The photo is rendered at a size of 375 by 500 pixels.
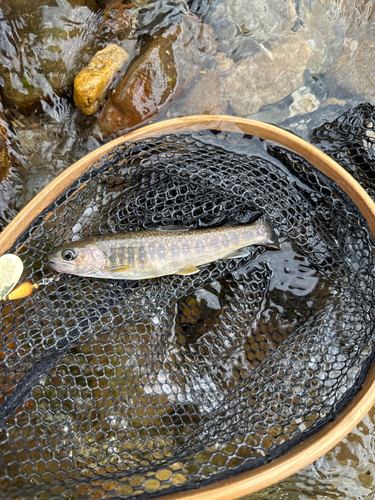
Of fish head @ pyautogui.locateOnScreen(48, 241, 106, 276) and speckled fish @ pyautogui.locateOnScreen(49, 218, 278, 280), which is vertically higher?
fish head @ pyautogui.locateOnScreen(48, 241, 106, 276)

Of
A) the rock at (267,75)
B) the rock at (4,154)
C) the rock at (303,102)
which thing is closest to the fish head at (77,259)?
the rock at (4,154)

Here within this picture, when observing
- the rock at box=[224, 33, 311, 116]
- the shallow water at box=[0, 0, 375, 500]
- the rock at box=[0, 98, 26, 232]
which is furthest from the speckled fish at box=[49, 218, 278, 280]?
the rock at box=[224, 33, 311, 116]

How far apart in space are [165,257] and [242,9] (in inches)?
113

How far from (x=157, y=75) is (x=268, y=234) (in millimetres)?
1925

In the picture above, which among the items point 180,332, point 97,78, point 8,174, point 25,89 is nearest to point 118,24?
point 97,78

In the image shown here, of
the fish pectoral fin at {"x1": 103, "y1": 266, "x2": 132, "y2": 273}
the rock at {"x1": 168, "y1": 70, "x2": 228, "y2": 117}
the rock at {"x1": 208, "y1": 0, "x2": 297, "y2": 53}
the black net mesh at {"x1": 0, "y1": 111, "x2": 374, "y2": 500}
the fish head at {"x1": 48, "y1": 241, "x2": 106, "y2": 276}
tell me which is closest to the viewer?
the black net mesh at {"x1": 0, "y1": 111, "x2": 374, "y2": 500}

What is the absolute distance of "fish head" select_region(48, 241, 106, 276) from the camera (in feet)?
8.35

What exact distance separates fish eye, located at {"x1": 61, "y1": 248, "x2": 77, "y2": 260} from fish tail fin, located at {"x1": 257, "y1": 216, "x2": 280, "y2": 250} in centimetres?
159

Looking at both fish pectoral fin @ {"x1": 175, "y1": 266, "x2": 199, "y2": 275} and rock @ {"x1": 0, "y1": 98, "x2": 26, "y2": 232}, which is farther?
rock @ {"x1": 0, "y1": 98, "x2": 26, "y2": 232}

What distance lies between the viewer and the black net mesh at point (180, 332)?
8.01ft

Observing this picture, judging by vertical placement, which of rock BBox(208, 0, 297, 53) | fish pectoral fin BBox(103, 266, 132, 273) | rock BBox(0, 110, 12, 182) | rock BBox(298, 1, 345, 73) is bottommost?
fish pectoral fin BBox(103, 266, 132, 273)

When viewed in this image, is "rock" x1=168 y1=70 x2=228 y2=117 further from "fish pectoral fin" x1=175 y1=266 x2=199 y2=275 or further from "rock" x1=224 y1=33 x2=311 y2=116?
"fish pectoral fin" x1=175 y1=266 x2=199 y2=275

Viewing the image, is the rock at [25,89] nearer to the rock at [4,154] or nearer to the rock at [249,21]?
the rock at [4,154]

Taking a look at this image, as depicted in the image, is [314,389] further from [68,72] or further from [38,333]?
[68,72]
